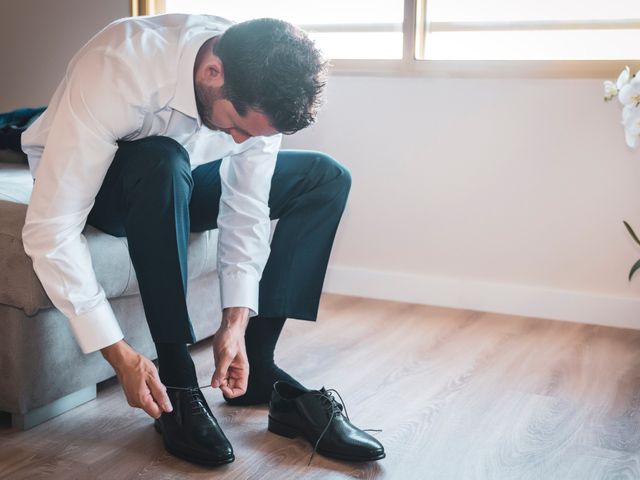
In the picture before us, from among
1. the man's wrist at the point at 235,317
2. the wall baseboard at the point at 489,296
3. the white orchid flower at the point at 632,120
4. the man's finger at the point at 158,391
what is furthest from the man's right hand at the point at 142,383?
the wall baseboard at the point at 489,296

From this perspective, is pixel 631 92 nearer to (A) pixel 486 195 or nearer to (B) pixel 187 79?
(A) pixel 486 195

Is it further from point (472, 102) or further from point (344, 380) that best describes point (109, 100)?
point (472, 102)

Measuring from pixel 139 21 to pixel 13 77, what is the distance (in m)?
Result: 2.17

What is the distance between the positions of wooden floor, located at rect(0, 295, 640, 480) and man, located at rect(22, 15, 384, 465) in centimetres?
6

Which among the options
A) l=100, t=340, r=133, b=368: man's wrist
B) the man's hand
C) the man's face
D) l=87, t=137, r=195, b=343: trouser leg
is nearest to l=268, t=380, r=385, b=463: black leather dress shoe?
the man's hand

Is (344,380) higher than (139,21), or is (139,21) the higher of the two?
(139,21)

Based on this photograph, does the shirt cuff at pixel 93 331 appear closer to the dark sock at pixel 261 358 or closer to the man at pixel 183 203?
the man at pixel 183 203

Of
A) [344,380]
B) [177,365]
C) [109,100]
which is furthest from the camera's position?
[344,380]

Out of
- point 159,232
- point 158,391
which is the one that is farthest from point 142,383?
point 159,232

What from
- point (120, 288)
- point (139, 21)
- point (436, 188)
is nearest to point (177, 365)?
point (120, 288)

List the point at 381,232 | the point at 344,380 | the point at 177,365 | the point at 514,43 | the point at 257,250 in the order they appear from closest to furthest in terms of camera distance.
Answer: the point at 177,365, the point at 257,250, the point at 344,380, the point at 514,43, the point at 381,232

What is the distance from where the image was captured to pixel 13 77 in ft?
11.2

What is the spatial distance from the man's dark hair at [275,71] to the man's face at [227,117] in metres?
0.02

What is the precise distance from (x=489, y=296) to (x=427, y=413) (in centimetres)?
103
